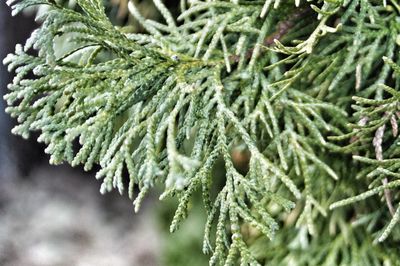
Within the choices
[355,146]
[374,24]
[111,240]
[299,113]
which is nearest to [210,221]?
[299,113]

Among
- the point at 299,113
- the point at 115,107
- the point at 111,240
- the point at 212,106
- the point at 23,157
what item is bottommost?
the point at 111,240

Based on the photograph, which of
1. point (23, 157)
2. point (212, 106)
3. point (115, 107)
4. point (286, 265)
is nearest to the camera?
point (115, 107)

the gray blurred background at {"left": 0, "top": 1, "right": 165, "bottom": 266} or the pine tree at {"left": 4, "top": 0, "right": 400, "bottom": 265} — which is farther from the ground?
the pine tree at {"left": 4, "top": 0, "right": 400, "bottom": 265}

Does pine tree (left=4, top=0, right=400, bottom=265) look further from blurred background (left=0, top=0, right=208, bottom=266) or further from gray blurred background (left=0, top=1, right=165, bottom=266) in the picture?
gray blurred background (left=0, top=1, right=165, bottom=266)

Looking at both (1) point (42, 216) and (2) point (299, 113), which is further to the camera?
(1) point (42, 216)

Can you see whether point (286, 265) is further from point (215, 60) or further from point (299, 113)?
point (215, 60)

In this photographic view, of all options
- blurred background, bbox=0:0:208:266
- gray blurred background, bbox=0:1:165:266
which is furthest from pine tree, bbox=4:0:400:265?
gray blurred background, bbox=0:1:165:266

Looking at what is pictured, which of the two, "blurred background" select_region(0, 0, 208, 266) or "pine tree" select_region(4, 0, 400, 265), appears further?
"blurred background" select_region(0, 0, 208, 266)
